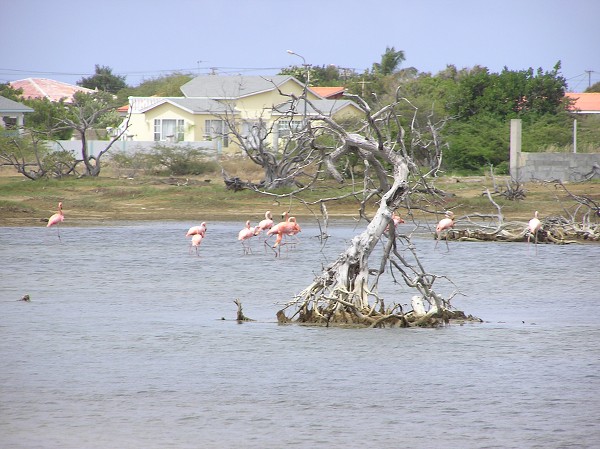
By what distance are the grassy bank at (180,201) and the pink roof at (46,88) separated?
85.3m

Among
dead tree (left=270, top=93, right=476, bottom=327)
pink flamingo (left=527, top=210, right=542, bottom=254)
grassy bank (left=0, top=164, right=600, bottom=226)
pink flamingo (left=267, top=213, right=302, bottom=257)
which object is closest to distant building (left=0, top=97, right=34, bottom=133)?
grassy bank (left=0, top=164, right=600, bottom=226)

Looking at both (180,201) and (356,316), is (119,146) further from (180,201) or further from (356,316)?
(356,316)

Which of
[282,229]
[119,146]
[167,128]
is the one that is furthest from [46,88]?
[282,229]

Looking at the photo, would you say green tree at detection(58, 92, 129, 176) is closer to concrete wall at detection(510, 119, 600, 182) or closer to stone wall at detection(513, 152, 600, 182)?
concrete wall at detection(510, 119, 600, 182)

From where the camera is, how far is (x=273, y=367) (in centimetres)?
1233

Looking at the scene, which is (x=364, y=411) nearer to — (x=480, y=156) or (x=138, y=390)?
(x=138, y=390)

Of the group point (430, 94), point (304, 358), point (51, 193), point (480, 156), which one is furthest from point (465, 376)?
point (430, 94)

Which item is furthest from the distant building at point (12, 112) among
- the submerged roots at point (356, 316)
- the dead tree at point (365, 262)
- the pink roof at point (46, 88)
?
the pink roof at point (46, 88)

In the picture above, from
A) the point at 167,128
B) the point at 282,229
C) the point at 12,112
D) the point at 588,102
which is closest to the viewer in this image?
the point at 282,229

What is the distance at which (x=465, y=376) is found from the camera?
11945 mm

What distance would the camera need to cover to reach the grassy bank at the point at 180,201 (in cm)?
3288

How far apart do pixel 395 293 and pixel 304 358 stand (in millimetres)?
5553

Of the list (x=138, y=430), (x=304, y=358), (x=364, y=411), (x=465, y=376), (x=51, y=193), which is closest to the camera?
(x=138, y=430)

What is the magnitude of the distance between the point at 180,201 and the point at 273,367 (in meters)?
24.0
